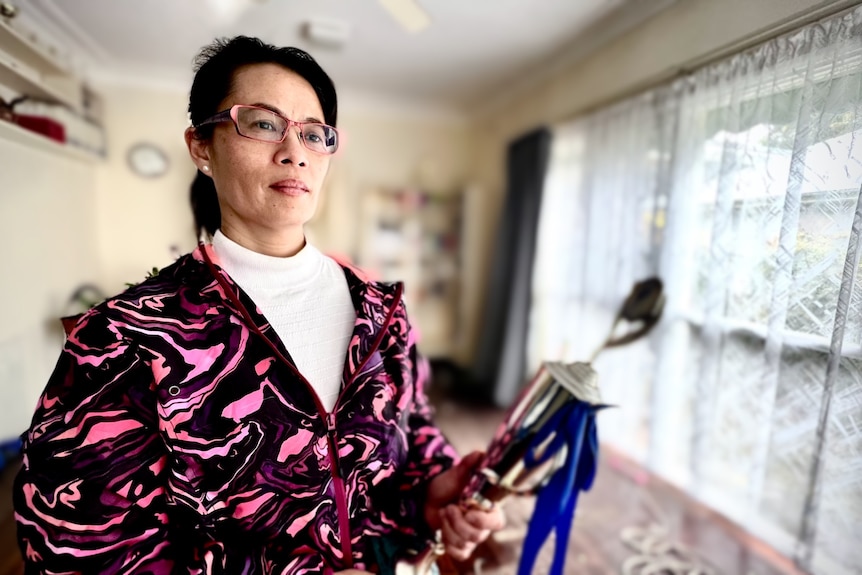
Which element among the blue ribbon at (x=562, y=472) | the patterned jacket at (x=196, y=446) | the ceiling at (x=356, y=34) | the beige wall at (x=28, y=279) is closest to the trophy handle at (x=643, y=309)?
the blue ribbon at (x=562, y=472)

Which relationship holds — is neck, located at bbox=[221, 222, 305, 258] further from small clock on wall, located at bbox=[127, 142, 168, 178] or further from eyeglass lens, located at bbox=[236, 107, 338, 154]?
small clock on wall, located at bbox=[127, 142, 168, 178]

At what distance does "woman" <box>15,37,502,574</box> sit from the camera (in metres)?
0.55

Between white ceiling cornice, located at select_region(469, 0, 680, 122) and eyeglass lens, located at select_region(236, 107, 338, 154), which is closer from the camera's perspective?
eyeglass lens, located at select_region(236, 107, 338, 154)

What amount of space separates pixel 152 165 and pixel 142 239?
0.56 metres

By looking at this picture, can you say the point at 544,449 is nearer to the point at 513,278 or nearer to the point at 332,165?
the point at 513,278

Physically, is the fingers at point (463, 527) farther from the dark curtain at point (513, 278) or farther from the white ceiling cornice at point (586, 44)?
the dark curtain at point (513, 278)

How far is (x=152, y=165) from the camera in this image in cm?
245

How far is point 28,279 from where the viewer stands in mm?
1241

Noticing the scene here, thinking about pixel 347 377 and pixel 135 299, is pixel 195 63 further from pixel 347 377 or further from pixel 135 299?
pixel 347 377

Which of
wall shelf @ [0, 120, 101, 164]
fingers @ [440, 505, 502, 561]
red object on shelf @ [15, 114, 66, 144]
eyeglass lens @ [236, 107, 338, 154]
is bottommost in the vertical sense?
fingers @ [440, 505, 502, 561]

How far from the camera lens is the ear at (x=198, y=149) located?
26.8 inches

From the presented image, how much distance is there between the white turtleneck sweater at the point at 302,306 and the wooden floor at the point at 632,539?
102 centimetres

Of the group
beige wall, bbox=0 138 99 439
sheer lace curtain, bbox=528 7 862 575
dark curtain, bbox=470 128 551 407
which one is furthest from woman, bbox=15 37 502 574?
Result: dark curtain, bbox=470 128 551 407

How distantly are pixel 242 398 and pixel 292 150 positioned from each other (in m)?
0.39
